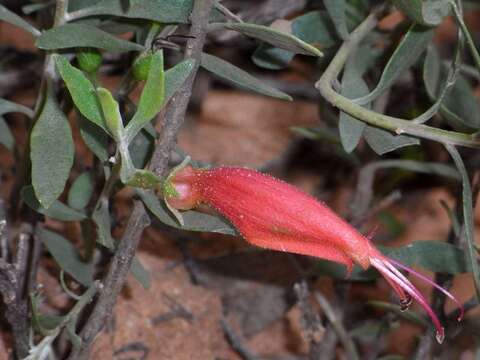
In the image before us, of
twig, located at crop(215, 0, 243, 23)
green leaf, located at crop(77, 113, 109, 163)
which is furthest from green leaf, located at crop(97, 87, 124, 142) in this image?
twig, located at crop(215, 0, 243, 23)

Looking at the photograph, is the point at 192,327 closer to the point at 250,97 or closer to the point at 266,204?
the point at 266,204

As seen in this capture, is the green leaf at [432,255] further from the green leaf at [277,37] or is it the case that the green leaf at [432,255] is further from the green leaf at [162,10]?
the green leaf at [162,10]

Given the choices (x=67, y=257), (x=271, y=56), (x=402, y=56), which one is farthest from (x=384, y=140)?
(x=67, y=257)

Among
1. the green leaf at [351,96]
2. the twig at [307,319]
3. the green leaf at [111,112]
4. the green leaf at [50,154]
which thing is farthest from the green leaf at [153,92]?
the twig at [307,319]

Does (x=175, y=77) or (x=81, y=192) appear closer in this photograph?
(x=175, y=77)

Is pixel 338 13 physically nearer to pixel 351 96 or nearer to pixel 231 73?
pixel 351 96

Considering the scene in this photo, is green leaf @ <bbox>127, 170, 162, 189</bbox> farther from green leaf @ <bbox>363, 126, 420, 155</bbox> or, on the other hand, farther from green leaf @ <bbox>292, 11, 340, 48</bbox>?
green leaf @ <bbox>292, 11, 340, 48</bbox>

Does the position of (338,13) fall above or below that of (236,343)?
above

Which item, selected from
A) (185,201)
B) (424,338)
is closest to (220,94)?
(424,338)
